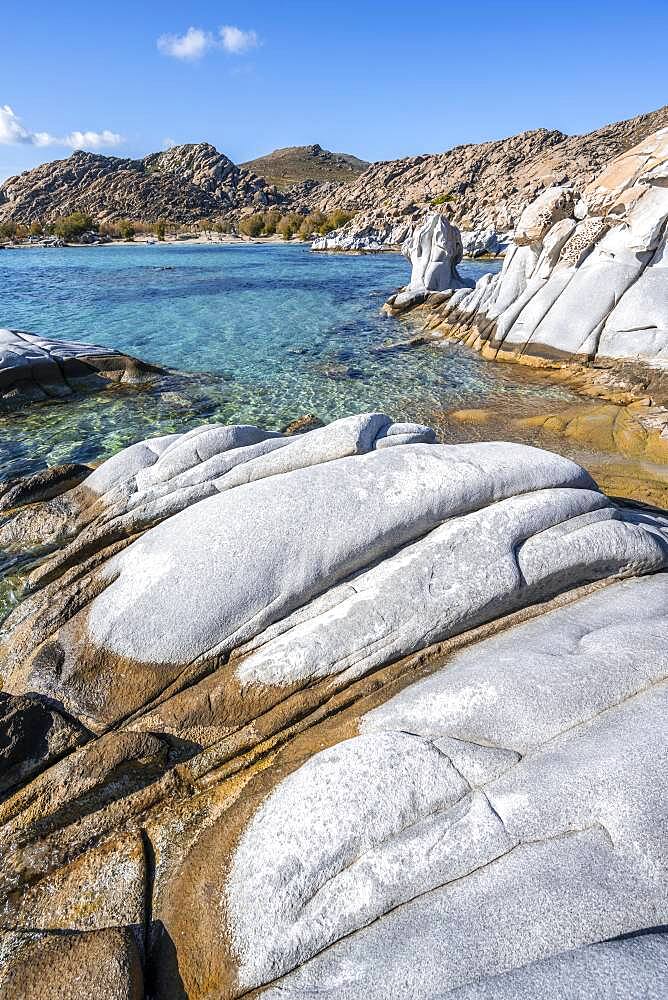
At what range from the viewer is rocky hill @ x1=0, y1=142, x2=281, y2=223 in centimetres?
10925

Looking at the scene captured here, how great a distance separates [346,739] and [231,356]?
17.0 meters

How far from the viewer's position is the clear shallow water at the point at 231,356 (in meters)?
13.0

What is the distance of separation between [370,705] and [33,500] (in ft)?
22.9

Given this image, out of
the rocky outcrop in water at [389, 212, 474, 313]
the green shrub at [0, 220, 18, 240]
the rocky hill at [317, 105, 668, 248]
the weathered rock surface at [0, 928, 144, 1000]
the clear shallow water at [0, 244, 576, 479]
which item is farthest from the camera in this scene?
the green shrub at [0, 220, 18, 240]

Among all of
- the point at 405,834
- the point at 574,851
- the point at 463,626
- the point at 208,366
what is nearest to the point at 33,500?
the point at 463,626

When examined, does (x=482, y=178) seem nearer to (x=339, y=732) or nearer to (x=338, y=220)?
(x=338, y=220)

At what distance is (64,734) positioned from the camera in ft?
14.0

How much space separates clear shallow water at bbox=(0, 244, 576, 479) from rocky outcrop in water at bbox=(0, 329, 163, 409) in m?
0.73

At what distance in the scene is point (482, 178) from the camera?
91562mm

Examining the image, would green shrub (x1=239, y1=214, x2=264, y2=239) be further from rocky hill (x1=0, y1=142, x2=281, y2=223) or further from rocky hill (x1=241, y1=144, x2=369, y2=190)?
rocky hill (x1=241, y1=144, x2=369, y2=190)

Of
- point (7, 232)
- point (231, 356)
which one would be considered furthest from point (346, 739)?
point (7, 232)

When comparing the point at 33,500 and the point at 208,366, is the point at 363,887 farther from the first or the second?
the point at 208,366

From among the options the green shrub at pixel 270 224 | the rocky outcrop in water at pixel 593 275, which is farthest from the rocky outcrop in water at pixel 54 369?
the green shrub at pixel 270 224

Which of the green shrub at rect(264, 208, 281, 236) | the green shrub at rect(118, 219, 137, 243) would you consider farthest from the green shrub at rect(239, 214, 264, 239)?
the green shrub at rect(118, 219, 137, 243)
